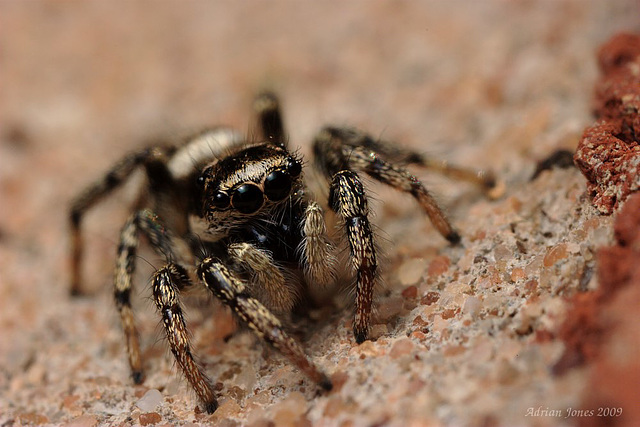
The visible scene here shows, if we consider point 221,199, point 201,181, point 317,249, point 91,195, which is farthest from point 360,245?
point 91,195

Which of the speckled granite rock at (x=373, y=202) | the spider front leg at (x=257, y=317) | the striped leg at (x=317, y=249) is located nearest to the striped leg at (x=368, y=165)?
the speckled granite rock at (x=373, y=202)

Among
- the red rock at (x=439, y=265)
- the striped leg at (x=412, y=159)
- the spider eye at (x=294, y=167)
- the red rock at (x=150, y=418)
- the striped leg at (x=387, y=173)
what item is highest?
the striped leg at (x=412, y=159)

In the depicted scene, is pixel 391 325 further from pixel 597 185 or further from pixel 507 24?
pixel 507 24

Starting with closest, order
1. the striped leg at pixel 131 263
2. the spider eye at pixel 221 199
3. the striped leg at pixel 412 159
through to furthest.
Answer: the spider eye at pixel 221 199 < the striped leg at pixel 131 263 < the striped leg at pixel 412 159

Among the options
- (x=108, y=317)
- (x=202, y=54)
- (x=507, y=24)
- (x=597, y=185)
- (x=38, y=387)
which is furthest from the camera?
(x=202, y=54)

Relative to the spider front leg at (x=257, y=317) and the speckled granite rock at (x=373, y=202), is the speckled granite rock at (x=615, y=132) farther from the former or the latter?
the spider front leg at (x=257, y=317)

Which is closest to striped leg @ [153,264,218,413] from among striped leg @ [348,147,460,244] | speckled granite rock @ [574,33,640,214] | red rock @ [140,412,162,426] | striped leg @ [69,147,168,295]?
red rock @ [140,412,162,426]

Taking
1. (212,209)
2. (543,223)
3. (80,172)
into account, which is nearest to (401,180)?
(543,223)
